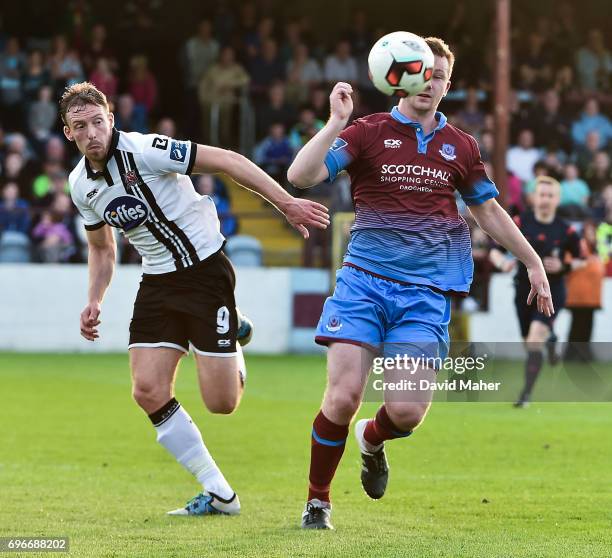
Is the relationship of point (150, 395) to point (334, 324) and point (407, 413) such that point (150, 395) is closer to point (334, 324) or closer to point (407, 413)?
point (334, 324)

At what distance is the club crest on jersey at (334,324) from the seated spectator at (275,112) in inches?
617

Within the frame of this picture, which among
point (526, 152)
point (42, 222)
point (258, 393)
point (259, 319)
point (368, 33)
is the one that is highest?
point (368, 33)

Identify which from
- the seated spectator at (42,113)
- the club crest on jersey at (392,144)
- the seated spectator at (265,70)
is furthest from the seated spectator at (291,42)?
the club crest on jersey at (392,144)

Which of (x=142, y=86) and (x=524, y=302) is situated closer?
(x=524, y=302)

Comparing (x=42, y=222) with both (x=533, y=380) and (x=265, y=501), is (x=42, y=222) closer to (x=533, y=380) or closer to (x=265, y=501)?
(x=533, y=380)

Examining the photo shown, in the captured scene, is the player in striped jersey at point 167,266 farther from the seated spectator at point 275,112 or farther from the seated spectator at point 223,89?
the seated spectator at point 223,89

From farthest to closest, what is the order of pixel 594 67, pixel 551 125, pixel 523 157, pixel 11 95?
pixel 594 67 < pixel 551 125 < pixel 11 95 < pixel 523 157

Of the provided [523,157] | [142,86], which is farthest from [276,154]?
[523,157]

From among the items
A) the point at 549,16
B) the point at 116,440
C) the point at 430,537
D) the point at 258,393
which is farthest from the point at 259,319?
the point at 430,537

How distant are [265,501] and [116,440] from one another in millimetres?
3078

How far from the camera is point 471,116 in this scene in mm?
21781

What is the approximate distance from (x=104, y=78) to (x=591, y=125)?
8.13 meters

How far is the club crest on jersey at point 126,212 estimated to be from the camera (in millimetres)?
7133

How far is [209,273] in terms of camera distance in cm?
738
